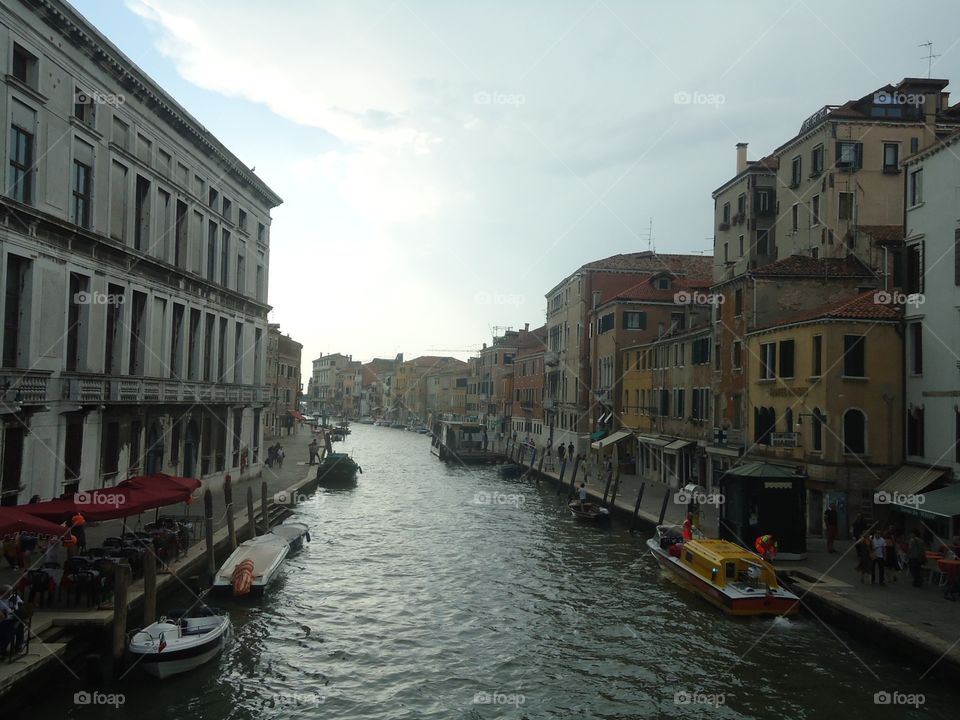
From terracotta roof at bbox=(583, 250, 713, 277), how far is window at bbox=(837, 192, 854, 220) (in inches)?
729

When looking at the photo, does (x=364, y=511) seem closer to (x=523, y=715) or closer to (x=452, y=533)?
(x=452, y=533)

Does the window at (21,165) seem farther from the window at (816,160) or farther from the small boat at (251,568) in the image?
the window at (816,160)

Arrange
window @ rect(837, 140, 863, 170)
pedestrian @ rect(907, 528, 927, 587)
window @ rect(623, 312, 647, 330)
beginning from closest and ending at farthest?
pedestrian @ rect(907, 528, 927, 587) → window @ rect(837, 140, 863, 170) → window @ rect(623, 312, 647, 330)

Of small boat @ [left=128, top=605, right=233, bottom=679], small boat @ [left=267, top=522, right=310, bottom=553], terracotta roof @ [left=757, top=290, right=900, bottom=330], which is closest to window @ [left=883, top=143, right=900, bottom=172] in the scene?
terracotta roof @ [left=757, top=290, right=900, bottom=330]

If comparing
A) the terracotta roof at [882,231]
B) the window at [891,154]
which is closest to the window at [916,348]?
the terracotta roof at [882,231]

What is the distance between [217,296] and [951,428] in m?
27.2

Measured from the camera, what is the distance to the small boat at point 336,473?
44.4 m

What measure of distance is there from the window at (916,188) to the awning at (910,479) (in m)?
7.25

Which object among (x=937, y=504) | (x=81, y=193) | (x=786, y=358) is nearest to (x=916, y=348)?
A: (x=786, y=358)

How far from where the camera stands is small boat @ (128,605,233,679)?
13.2m

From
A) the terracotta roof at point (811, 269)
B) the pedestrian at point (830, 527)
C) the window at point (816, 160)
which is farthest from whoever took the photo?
the window at point (816, 160)

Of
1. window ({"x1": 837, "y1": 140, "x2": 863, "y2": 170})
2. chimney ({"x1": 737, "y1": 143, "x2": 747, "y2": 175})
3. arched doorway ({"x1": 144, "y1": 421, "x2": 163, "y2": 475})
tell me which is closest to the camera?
arched doorway ({"x1": 144, "y1": 421, "x2": 163, "y2": 475})

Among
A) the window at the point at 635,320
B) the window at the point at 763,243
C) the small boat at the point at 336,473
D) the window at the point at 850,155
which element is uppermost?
the window at the point at 850,155

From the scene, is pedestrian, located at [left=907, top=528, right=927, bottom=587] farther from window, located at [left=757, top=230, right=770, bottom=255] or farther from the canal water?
window, located at [left=757, top=230, right=770, bottom=255]
